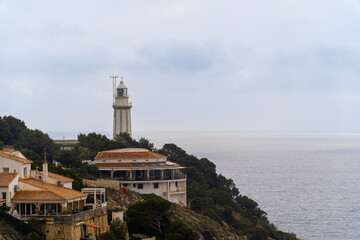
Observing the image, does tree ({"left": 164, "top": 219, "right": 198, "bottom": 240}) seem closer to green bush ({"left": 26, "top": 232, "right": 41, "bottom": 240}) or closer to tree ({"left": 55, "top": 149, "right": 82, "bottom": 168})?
green bush ({"left": 26, "top": 232, "right": 41, "bottom": 240})

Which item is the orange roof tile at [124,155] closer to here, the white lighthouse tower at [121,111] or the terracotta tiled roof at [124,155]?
the terracotta tiled roof at [124,155]

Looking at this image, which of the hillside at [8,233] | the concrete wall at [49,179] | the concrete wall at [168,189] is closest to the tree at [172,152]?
the concrete wall at [168,189]

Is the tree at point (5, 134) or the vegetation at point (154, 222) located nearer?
the vegetation at point (154, 222)

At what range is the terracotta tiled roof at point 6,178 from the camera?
35.3 meters

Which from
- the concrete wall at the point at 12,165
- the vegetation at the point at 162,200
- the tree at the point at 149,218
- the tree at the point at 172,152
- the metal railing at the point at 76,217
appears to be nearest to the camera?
the metal railing at the point at 76,217

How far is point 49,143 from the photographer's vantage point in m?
73.3

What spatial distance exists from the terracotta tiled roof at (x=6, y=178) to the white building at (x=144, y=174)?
24231 mm

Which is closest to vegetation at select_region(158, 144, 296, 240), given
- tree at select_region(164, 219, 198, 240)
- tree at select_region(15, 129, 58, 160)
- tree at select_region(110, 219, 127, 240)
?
tree at select_region(15, 129, 58, 160)

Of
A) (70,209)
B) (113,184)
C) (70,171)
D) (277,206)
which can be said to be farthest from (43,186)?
(277,206)

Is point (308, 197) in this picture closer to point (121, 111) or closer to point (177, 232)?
point (121, 111)

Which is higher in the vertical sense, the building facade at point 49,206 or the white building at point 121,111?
the white building at point 121,111

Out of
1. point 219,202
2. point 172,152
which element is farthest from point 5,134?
point 219,202

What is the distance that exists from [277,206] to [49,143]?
1501 inches

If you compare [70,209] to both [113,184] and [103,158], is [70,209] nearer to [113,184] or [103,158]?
[113,184]
